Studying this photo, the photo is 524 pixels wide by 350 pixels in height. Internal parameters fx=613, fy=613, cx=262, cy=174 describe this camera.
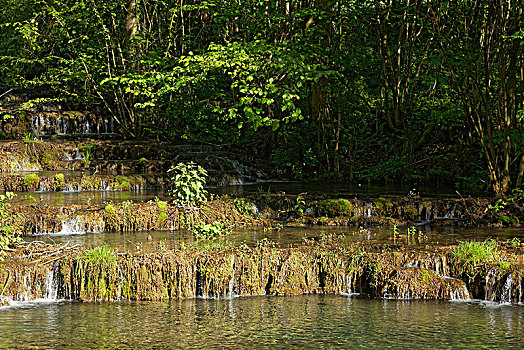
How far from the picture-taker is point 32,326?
675 centimetres

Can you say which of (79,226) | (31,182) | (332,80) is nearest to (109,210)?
(79,226)

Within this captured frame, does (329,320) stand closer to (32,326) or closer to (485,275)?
(485,275)

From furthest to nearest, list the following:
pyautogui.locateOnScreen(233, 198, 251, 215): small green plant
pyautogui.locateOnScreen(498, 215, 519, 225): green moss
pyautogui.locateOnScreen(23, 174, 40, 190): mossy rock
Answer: pyautogui.locateOnScreen(23, 174, 40, 190): mossy rock < pyautogui.locateOnScreen(233, 198, 251, 215): small green plant < pyautogui.locateOnScreen(498, 215, 519, 225): green moss

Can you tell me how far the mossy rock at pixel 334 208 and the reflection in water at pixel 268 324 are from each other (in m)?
4.43

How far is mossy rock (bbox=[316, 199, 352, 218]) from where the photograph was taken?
12555mm

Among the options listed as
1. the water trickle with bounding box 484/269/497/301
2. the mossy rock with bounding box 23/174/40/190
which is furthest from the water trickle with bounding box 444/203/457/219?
the mossy rock with bounding box 23/174/40/190

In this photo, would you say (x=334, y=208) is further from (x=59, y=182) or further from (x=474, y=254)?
(x=59, y=182)

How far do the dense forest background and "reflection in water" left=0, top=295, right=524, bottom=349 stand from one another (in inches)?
244

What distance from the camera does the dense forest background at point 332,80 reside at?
13844mm

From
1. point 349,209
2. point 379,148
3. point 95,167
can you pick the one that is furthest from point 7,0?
point 349,209

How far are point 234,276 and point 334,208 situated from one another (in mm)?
4686

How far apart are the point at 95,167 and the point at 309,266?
11.0 meters

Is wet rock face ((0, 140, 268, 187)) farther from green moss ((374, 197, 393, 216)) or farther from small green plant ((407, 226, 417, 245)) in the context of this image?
small green plant ((407, 226, 417, 245))

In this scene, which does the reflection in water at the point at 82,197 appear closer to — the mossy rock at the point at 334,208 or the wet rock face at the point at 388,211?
the wet rock face at the point at 388,211
